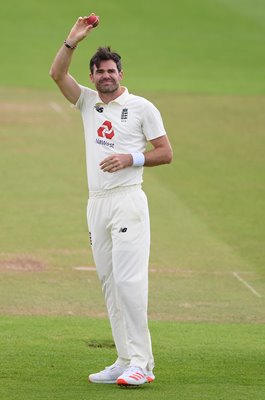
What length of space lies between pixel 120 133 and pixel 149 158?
304 mm

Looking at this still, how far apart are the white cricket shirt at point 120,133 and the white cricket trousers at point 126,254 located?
0.10m

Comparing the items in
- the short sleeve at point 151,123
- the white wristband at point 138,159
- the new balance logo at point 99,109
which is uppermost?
the new balance logo at point 99,109

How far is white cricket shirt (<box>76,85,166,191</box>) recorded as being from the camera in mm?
10164

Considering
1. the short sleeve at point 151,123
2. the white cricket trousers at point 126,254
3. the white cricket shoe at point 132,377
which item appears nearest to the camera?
the white cricket shoe at point 132,377

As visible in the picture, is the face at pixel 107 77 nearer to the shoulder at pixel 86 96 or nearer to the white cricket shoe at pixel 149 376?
the shoulder at pixel 86 96

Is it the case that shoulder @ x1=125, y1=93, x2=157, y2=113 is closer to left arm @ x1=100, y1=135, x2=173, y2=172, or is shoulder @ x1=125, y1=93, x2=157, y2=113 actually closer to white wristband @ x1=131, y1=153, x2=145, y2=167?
left arm @ x1=100, y1=135, x2=173, y2=172

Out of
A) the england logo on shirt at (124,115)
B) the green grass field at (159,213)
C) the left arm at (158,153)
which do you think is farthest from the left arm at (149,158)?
the green grass field at (159,213)

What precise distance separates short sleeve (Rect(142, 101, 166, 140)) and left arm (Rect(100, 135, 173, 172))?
0.14ft

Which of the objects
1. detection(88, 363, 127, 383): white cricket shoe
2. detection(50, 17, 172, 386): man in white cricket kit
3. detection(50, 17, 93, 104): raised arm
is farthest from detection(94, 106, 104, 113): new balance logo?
detection(88, 363, 127, 383): white cricket shoe

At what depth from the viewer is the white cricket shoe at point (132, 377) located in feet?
32.7

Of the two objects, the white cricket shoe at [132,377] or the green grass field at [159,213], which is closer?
the white cricket shoe at [132,377]

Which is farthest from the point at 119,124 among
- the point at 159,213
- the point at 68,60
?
the point at 159,213

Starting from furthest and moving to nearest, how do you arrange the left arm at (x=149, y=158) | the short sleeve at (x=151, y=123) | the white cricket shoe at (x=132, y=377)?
the short sleeve at (x=151, y=123) → the white cricket shoe at (x=132, y=377) → the left arm at (x=149, y=158)

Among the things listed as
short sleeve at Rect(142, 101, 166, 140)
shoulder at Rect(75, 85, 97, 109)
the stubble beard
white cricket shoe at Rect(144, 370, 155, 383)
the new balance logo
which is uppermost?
the stubble beard
